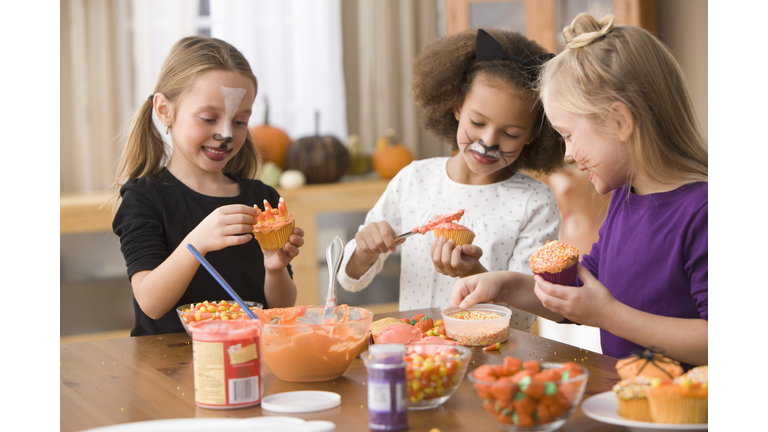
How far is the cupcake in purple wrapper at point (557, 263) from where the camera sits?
121 cm

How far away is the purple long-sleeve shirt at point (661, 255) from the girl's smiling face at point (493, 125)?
0.40 meters

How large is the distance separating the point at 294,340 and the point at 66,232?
105 inches

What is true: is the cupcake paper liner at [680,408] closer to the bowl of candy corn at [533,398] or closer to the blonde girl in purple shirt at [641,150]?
the bowl of candy corn at [533,398]

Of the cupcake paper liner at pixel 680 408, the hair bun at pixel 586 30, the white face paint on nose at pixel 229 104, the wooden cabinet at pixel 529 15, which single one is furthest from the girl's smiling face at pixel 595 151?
the wooden cabinet at pixel 529 15

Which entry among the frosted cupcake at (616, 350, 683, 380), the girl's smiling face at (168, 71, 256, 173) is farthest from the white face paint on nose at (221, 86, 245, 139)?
the frosted cupcake at (616, 350, 683, 380)

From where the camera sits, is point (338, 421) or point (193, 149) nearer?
point (338, 421)

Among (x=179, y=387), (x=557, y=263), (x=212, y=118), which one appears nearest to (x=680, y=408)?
(x=557, y=263)

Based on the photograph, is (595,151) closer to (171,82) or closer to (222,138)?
(222,138)

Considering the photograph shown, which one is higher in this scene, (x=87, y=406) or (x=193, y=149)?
(x=193, y=149)

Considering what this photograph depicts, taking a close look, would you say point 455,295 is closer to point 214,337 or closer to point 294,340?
point 294,340

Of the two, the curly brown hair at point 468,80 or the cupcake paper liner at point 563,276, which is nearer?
the cupcake paper liner at point 563,276

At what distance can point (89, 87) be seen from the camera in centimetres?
360

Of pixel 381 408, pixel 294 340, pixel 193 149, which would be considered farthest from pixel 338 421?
pixel 193 149

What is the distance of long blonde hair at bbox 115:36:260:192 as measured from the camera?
171 cm
